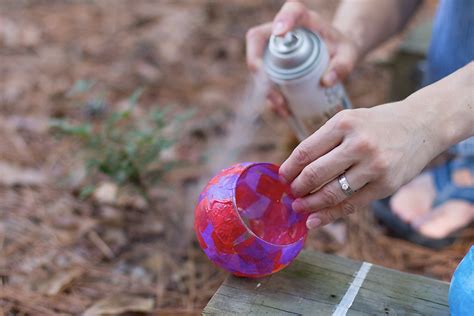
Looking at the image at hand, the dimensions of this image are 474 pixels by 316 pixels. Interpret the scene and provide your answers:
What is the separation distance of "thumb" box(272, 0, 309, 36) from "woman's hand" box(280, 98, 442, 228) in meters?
0.36

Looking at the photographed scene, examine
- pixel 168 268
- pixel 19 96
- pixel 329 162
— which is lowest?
pixel 168 268

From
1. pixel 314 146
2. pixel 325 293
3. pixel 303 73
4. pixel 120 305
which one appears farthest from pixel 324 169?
pixel 120 305

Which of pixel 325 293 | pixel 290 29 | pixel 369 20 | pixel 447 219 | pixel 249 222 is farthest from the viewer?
pixel 447 219

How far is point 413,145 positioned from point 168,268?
84cm

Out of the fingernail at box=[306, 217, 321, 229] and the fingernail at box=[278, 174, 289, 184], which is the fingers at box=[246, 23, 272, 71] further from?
the fingernail at box=[306, 217, 321, 229]

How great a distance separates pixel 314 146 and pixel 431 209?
1.00 meters

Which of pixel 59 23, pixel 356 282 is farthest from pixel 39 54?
pixel 356 282

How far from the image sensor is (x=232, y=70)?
2457 millimetres

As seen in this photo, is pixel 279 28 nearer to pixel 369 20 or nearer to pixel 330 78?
pixel 330 78

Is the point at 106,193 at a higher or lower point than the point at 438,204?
higher

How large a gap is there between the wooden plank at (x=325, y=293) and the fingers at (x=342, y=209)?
12 cm

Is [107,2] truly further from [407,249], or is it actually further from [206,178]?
[407,249]

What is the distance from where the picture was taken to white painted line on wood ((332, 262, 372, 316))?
1.03 m

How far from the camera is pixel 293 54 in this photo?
4.11ft
